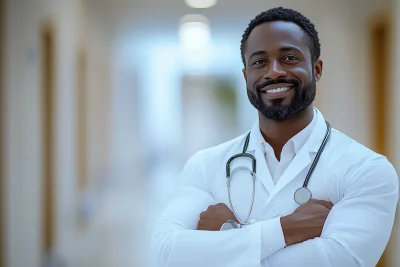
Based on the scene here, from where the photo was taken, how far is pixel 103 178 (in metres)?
9.18

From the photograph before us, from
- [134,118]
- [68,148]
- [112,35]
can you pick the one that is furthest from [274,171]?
[134,118]

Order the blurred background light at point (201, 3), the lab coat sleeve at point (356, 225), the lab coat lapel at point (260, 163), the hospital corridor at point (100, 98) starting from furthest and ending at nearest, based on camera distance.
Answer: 1. the blurred background light at point (201, 3)
2. the hospital corridor at point (100, 98)
3. the lab coat lapel at point (260, 163)
4. the lab coat sleeve at point (356, 225)

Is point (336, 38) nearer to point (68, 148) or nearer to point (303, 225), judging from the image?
point (68, 148)

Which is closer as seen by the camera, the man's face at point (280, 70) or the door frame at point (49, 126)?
the man's face at point (280, 70)

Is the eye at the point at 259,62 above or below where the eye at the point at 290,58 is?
below

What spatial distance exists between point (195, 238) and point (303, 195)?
24 cm

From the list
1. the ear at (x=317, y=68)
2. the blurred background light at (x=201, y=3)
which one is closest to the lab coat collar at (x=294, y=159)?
the ear at (x=317, y=68)

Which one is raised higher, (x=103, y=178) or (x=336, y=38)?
(x=336, y=38)

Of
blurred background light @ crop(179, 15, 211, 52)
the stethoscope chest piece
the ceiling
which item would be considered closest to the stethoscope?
the stethoscope chest piece

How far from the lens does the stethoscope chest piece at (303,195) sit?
45.3 inches

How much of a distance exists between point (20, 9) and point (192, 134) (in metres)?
13.3

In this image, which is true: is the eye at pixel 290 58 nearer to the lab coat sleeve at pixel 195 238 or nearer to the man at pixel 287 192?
the man at pixel 287 192

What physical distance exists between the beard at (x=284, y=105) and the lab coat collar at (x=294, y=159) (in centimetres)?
8

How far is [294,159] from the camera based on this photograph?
1.20 m
